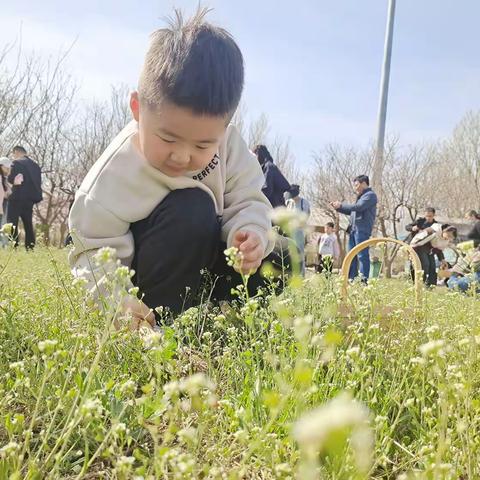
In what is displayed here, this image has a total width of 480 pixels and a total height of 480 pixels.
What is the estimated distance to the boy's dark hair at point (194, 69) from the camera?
5.57ft

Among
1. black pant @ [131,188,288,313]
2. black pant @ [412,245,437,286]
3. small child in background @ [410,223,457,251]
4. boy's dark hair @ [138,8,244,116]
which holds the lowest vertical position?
black pant @ [412,245,437,286]

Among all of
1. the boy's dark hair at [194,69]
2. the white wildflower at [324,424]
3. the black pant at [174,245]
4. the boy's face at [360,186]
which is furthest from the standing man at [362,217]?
the white wildflower at [324,424]

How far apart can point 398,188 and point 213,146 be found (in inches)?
748

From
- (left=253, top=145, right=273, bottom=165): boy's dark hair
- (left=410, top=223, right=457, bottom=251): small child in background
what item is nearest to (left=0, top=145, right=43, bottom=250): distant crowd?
(left=253, top=145, right=273, bottom=165): boy's dark hair

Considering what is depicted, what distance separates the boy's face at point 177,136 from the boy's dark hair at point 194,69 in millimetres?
29

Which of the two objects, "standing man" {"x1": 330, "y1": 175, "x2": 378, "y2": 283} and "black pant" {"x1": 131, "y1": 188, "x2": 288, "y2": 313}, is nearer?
"black pant" {"x1": 131, "y1": 188, "x2": 288, "y2": 313}

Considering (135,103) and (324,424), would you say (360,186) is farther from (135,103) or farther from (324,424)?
(324,424)

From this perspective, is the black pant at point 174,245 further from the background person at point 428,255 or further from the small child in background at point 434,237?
the small child in background at point 434,237

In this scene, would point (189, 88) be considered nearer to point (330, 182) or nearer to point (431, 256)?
point (431, 256)

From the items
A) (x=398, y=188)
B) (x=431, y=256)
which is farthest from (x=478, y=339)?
(x=398, y=188)

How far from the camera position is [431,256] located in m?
9.13

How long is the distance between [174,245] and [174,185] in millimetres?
244

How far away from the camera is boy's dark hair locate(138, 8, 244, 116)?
5.57 ft

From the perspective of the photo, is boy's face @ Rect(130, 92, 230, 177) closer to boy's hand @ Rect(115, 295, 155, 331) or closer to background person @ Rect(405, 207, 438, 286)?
boy's hand @ Rect(115, 295, 155, 331)
